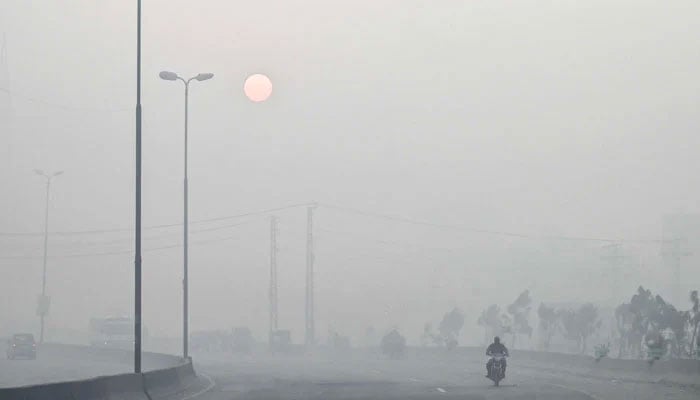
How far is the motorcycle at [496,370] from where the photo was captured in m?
Answer: 40.5

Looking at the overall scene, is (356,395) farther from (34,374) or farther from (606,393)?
(34,374)

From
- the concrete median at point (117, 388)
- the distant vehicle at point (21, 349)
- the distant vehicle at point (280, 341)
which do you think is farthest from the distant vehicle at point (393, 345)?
the concrete median at point (117, 388)

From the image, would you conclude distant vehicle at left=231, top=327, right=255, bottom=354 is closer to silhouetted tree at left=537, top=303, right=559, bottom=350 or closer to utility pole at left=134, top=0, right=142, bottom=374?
silhouetted tree at left=537, top=303, right=559, bottom=350

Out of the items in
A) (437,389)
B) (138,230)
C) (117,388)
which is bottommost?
(437,389)

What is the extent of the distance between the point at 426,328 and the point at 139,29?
98735mm

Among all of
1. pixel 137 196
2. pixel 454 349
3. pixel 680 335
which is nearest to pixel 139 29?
pixel 137 196

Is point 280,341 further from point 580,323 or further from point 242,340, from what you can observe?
point 580,323

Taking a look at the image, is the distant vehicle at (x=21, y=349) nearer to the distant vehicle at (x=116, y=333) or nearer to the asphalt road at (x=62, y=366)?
the asphalt road at (x=62, y=366)

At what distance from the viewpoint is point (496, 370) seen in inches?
1594

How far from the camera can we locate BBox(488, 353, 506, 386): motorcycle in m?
40.5

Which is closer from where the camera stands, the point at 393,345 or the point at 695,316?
the point at 695,316

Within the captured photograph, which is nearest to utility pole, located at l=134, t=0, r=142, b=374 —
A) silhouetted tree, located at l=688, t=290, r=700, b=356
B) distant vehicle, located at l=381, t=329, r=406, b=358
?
silhouetted tree, located at l=688, t=290, r=700, b=356

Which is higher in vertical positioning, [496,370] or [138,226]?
[138,226]

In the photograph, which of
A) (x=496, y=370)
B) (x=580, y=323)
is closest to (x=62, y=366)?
(x=496, y=370)
